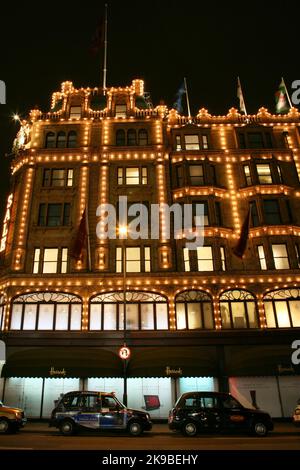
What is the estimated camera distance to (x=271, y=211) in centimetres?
3020

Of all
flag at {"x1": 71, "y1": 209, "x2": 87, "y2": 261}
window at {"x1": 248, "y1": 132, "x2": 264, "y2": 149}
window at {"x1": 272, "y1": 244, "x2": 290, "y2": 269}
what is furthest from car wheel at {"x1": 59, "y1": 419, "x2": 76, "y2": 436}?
window at {"x1": 248, "y1": 132, "x2": 264, "y2": 149}

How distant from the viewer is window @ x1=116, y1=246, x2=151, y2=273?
1109 inches

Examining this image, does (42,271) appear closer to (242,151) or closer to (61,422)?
(61,422)

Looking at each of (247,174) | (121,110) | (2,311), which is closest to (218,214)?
(247,174)

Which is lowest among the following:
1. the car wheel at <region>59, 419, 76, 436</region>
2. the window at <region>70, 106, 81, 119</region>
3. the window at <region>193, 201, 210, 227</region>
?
the car wheel at <region>59, 419, 76, 436</region>

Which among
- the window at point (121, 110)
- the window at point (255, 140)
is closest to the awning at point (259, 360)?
the window at point (255, 140)

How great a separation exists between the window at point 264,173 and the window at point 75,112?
57.9 feet

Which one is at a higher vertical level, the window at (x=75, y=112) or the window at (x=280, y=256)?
the window at (x=75, y=112)

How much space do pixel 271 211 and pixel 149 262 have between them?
11.0 meters

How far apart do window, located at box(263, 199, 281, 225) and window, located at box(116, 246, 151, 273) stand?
33.2ft

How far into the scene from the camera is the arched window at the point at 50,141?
33.7 meters

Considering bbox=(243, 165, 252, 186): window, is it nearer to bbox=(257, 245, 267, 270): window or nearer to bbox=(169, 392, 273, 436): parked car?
bbox=(257, 245, 267, 270): window

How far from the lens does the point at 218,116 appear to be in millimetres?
35250

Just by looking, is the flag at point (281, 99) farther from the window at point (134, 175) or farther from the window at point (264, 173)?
the window at point (134, 175)
